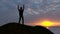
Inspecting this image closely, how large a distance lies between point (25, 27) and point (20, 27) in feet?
1.87

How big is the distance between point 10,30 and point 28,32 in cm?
202

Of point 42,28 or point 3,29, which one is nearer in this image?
point 3,29

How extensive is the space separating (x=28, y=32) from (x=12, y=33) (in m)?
1.79

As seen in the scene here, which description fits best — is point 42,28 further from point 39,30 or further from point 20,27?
point 20,27

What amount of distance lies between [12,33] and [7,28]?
2.75 feet

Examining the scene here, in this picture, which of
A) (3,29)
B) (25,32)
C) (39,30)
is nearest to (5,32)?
(3,29)

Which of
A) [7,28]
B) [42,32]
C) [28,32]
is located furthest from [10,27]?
[42,32]

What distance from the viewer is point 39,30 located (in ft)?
86.9

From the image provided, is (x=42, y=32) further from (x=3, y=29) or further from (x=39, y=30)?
(x=3, y=29)

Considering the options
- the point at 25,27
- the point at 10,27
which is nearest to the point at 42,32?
the point at 25,27

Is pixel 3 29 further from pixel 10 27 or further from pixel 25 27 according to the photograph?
pixel 25 27

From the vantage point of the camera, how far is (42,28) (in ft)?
88.5

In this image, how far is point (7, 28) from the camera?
2558 centimetres

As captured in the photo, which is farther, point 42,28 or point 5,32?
point 42,28
